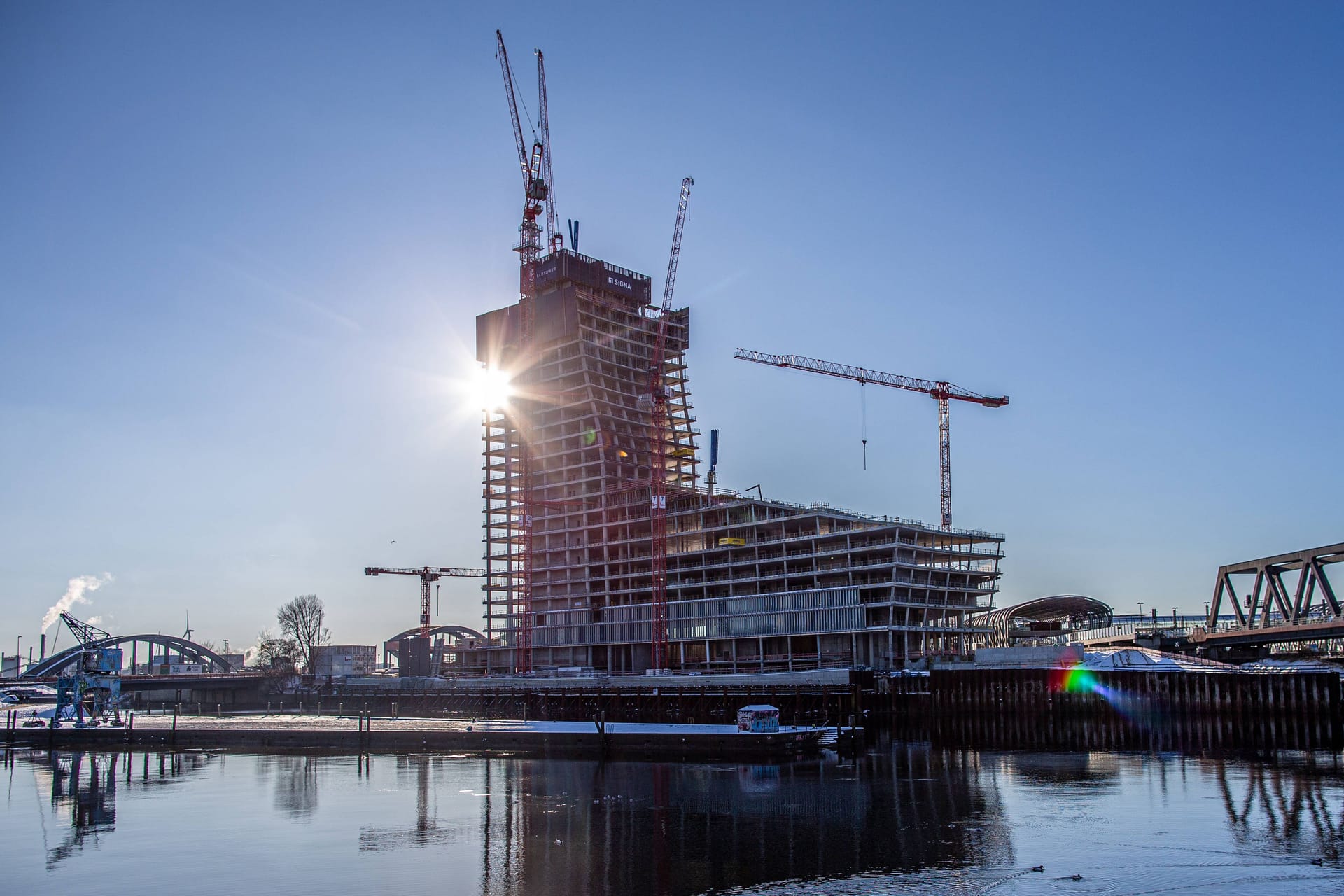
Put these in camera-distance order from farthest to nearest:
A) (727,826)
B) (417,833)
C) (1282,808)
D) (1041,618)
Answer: (1041,618) → (1282,808) → (417,833) → (727,826)

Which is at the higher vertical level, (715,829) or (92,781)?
(715,829)

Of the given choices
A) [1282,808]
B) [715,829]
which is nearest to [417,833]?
[715,829]

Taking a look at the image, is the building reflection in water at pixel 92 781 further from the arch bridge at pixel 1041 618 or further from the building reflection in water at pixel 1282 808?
the arch bridge at pixel 1041 618

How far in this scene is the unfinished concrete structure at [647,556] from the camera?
15175cm

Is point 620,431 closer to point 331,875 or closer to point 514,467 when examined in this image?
point 514,467

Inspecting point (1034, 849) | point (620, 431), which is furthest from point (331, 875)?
point (620, 431)

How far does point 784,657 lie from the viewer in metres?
157

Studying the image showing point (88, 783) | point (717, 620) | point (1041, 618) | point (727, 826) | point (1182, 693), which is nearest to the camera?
point (727, 826)

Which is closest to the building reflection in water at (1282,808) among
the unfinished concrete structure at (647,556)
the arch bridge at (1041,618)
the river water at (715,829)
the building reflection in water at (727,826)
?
the river water at (715,829)

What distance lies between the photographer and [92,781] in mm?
79938

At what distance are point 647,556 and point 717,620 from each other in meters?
16.5

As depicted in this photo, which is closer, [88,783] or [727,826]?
[727,826]

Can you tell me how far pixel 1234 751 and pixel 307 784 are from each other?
6554 cm

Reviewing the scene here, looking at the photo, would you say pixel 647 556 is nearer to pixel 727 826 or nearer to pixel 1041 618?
pixel 1041 618
